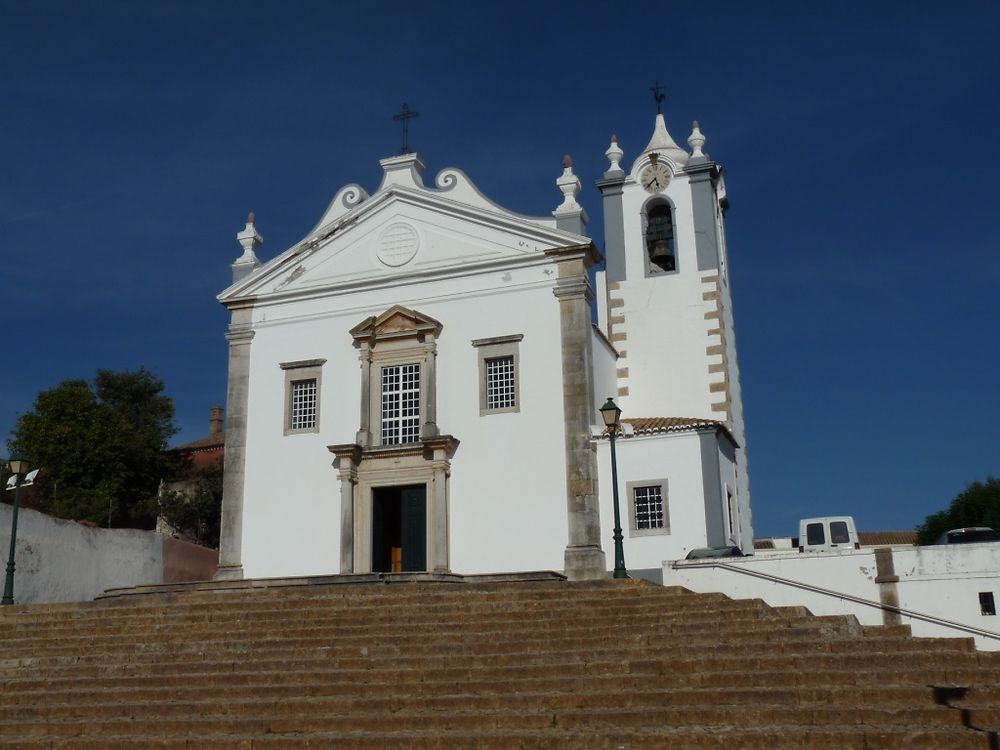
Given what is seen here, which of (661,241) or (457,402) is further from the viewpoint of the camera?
(661,241)

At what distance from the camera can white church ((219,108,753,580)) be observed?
19.2 m

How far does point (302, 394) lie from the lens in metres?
21.5

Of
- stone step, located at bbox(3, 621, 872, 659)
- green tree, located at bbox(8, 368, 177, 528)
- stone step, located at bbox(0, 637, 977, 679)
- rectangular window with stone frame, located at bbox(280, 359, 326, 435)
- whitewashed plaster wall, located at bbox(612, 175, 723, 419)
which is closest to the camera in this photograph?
stone step, located at bbox(0, 637, 977, 679)

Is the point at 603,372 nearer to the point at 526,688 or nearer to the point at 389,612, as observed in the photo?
the point at 389,612

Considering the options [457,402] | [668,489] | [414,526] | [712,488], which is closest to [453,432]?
[457,402]

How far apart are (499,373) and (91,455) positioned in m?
17.3

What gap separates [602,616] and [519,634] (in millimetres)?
1204

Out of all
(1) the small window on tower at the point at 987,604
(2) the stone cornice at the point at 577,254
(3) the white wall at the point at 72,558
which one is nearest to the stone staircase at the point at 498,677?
(1) the small window on tower at the point at 987,604

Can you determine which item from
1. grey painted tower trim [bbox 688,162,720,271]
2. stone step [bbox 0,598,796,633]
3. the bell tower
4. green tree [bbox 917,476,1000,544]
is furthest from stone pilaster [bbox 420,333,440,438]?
green tree [bbox 917,476,1000,544]

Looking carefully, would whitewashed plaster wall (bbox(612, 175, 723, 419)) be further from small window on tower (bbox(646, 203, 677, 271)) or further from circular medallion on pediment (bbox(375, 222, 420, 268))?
circular medallion on pediment (bbox(375, 222, 420, 268))

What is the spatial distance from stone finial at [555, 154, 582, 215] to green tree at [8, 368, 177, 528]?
16.7 metres

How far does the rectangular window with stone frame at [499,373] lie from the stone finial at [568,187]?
106 inches

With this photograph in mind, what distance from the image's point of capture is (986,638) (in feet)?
49.2

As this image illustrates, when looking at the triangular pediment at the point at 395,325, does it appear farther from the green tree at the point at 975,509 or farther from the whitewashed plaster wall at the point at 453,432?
the green tree at the point at 975,509
